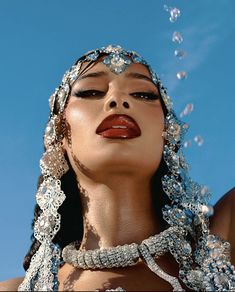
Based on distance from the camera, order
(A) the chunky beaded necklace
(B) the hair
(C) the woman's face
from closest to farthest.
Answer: (A) the chunky beaded necklace
(C) the woman's face
(B) the hair

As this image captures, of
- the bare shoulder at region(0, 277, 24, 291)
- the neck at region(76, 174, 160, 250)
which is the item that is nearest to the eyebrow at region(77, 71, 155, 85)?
the neck at region(76, 174, 160, 250)

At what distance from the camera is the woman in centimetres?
406

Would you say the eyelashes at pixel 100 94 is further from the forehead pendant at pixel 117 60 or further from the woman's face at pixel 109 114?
the forehead pendant at pixel 117 60

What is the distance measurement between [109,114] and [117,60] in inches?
25.0

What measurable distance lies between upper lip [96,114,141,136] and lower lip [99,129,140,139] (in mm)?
28

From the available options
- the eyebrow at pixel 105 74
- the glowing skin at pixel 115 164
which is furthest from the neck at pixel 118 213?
the eyebrow at pixel 105 74

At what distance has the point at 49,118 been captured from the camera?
494 centimetres

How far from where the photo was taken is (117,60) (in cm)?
480

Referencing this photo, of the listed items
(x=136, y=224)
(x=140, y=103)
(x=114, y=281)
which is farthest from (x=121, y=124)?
(x=114, y=281)

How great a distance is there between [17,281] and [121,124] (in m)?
1.21

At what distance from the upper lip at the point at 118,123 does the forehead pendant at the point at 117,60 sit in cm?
49

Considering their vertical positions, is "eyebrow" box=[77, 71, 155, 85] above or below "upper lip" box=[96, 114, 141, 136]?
above

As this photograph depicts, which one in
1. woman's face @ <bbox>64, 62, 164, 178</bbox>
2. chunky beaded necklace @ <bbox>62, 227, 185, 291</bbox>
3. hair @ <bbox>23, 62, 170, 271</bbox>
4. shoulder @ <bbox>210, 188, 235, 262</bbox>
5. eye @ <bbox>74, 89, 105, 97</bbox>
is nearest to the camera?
chunky beaded necklace @ <bbox>62, 227, 185, 291</bbox>

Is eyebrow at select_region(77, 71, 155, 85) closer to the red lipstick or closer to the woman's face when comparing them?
the woman's face
